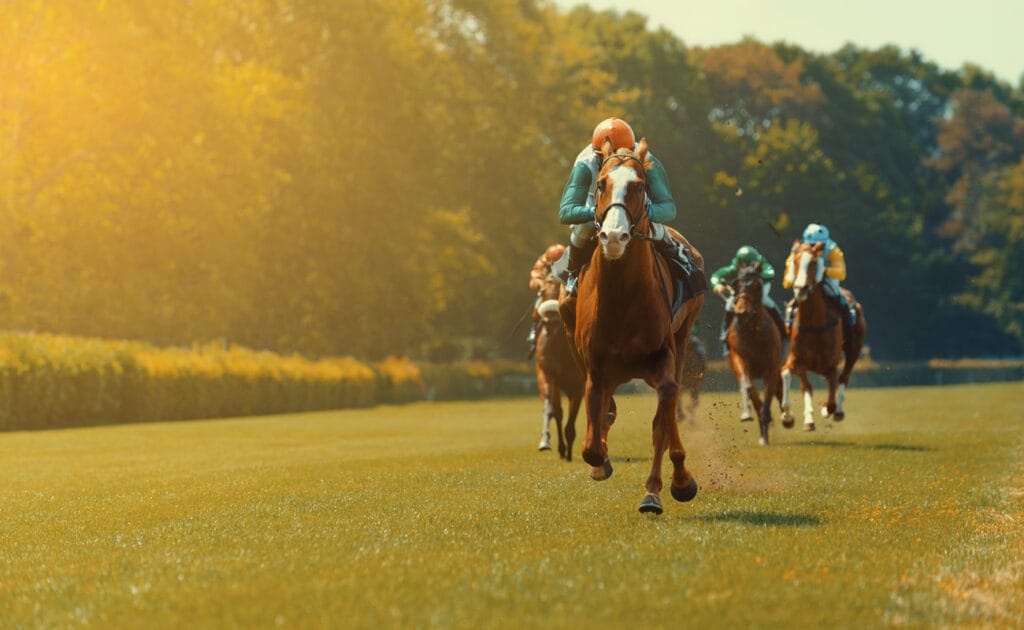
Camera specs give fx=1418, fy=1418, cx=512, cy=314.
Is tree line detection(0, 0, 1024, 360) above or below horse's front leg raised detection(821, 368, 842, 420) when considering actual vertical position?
above

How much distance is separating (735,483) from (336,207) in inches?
1610

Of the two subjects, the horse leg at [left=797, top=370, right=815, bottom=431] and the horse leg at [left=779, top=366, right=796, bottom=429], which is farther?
the horse leg at [left=797, top=370, right=815, bottom=431]

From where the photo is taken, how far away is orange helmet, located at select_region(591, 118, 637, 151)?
11.1 m

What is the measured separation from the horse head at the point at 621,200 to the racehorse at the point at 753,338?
1037cm

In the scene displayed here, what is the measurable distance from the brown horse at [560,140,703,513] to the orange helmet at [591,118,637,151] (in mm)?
143

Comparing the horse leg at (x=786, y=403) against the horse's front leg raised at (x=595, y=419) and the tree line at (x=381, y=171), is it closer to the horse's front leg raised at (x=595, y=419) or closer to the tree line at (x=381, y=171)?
the tree line at (x=381, y=171)

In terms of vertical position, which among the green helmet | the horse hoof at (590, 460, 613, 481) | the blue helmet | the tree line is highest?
the tree line

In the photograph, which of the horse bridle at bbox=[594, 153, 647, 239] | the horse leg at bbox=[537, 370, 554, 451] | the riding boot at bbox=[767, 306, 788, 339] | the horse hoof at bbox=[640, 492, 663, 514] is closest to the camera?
the horse bridle at bbox=[594, 153, 647, 239]

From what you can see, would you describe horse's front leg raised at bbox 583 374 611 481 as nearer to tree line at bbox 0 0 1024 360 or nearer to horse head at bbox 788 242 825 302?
tree line at bbox 0 0 1024 360

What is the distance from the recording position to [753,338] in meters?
21.1

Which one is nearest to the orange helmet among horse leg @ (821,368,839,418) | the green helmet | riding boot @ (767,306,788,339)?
the green helmet

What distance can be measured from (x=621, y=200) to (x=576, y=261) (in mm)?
1716

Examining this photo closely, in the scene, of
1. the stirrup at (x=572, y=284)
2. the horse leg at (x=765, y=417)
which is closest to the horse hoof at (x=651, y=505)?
the stirrup at (x=572, y=284)

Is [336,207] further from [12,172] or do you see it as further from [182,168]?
[12,172]
